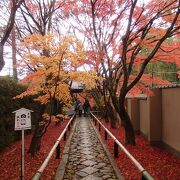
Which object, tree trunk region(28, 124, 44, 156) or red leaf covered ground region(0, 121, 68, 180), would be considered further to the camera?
tree trunk region(28, 124, 44, 156)

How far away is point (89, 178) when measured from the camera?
816 centimetres

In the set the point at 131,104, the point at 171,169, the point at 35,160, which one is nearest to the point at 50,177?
the point at 35,160

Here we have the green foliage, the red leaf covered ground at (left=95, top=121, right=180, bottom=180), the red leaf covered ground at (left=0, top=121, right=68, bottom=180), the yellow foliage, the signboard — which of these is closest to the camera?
the signboard

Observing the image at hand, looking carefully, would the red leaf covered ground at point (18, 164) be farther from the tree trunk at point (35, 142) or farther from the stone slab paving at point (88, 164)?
the stone slab paving at point (88, 164)

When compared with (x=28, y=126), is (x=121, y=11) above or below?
above

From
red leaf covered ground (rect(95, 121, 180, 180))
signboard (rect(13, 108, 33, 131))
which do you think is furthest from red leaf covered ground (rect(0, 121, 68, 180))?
red leaf covered ground (rect(95, 121, 180, 180))

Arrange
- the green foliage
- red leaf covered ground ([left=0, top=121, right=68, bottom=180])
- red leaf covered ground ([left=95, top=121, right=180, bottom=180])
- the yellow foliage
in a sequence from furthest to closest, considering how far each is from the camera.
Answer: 1. the green foliage
2. the yellow foliage
3. red leaf covered ground ([left=0, top=121, right=68, bottom=180])
4. red leaf covered ground ([left=95, top=121, right=180, bottom=180])

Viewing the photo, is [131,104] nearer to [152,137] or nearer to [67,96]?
[152,137]

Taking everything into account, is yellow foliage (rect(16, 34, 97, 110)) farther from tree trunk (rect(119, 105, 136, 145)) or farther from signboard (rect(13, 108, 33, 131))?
tree trunk (rect(119, 105, 136, 145))

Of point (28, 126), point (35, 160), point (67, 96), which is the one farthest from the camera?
point (67, 96)

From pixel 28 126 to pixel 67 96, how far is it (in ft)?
11.7

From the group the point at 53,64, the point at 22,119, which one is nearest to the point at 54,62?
the point at 53,64

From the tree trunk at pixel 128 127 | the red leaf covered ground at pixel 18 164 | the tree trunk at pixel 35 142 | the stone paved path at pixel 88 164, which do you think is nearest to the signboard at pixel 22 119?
the red leaf covered ground at pixel 18 164

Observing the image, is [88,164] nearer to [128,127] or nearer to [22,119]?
[22,119]
